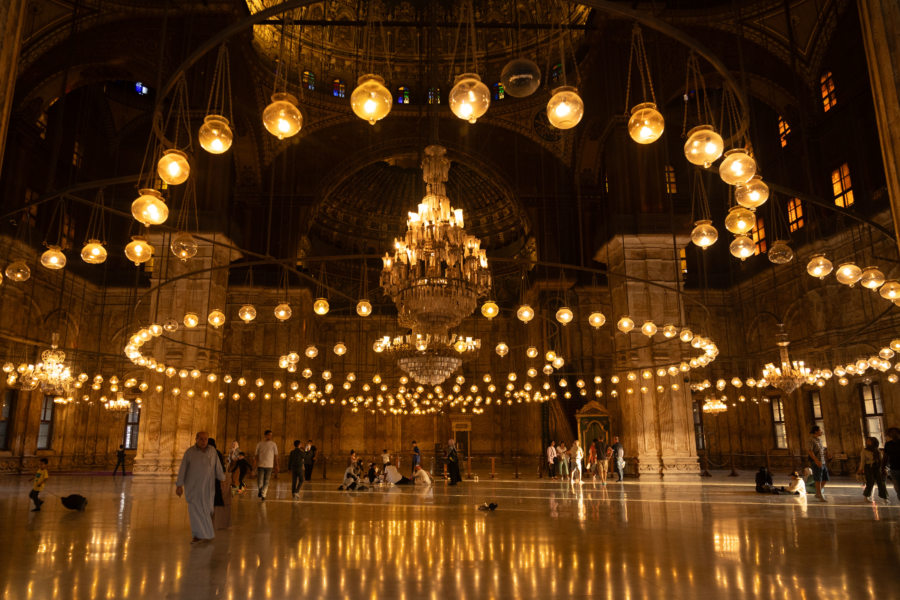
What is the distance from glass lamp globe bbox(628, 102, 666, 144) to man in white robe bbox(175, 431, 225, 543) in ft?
18.2

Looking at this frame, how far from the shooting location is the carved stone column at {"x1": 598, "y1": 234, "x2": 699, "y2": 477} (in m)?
15.2

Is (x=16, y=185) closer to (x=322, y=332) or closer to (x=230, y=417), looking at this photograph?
(x=230, y=417)

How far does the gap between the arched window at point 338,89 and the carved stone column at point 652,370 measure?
12.1m

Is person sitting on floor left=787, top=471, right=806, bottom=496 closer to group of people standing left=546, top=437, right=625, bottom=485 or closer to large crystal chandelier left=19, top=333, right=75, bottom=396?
group of people standing left=546, top=437, right=625, bottom=485

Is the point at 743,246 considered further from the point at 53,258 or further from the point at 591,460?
the point at 591,460

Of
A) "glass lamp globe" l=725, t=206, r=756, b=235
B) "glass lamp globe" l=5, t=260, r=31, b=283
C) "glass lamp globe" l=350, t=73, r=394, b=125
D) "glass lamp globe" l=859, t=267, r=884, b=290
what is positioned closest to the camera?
"glass lamp globe" l=350, t=73, r=394, b=125

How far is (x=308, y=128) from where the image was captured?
22.6m

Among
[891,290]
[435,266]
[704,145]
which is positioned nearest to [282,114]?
[704,145]

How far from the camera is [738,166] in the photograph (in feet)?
15.7

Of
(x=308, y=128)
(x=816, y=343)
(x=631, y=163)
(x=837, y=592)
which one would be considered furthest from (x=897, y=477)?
(x=308, y=128)

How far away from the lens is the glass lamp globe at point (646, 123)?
4.81 metres

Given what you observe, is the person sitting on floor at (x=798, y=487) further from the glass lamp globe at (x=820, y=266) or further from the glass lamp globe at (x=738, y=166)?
the glass lamp globe at (x=738, y=166)

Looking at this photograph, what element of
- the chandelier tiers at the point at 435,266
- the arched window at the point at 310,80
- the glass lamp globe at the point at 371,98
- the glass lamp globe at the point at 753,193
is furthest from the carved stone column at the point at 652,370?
the arched window at the point at 310,80

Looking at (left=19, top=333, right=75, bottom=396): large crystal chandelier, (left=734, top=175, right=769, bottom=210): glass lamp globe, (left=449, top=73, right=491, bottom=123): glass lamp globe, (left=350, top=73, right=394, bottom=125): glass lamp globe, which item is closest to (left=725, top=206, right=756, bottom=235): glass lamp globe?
(left=734, top=175, right=769, bottom=210): glass lamp globe
